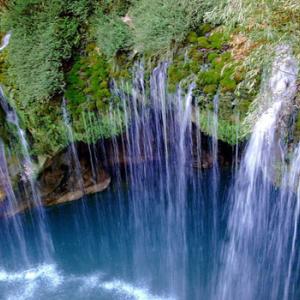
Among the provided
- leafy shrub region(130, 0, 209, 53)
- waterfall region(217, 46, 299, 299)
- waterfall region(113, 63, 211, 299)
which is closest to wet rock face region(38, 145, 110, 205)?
waterfall region(113, 63, 211, 299)

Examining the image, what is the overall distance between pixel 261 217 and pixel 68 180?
570cm

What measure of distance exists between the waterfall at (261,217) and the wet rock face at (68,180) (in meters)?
4.30

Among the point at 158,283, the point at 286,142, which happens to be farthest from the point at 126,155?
the point at 286,142

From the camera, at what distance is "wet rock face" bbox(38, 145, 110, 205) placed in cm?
1048

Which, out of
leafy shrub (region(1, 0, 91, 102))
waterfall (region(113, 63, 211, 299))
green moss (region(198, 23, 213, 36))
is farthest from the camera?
leafy shrub (region(1, 0, 91, 102))

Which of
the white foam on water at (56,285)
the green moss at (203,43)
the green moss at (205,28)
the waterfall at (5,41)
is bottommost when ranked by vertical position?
the white foam on water at (56,285)

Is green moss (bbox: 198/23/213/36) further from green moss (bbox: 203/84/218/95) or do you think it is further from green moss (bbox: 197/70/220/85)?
green moss (bbox: 203/84/218/95)

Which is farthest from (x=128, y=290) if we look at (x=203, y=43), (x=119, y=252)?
(x=203, y=43)

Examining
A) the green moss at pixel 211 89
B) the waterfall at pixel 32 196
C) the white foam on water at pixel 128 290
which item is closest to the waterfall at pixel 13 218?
the waterfall at pixel 32 196

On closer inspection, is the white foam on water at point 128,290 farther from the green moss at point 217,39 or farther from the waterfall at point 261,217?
the green moss at point 217,39

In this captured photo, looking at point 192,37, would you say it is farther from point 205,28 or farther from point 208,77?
point 208,77

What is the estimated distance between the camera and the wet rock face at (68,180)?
34.4ft

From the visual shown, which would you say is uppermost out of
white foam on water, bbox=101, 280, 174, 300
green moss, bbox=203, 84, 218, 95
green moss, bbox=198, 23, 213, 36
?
green moss, bbox=198, 23, 213, 36

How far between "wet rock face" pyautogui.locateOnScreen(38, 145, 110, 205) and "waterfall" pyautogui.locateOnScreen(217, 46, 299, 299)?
4.30 m
